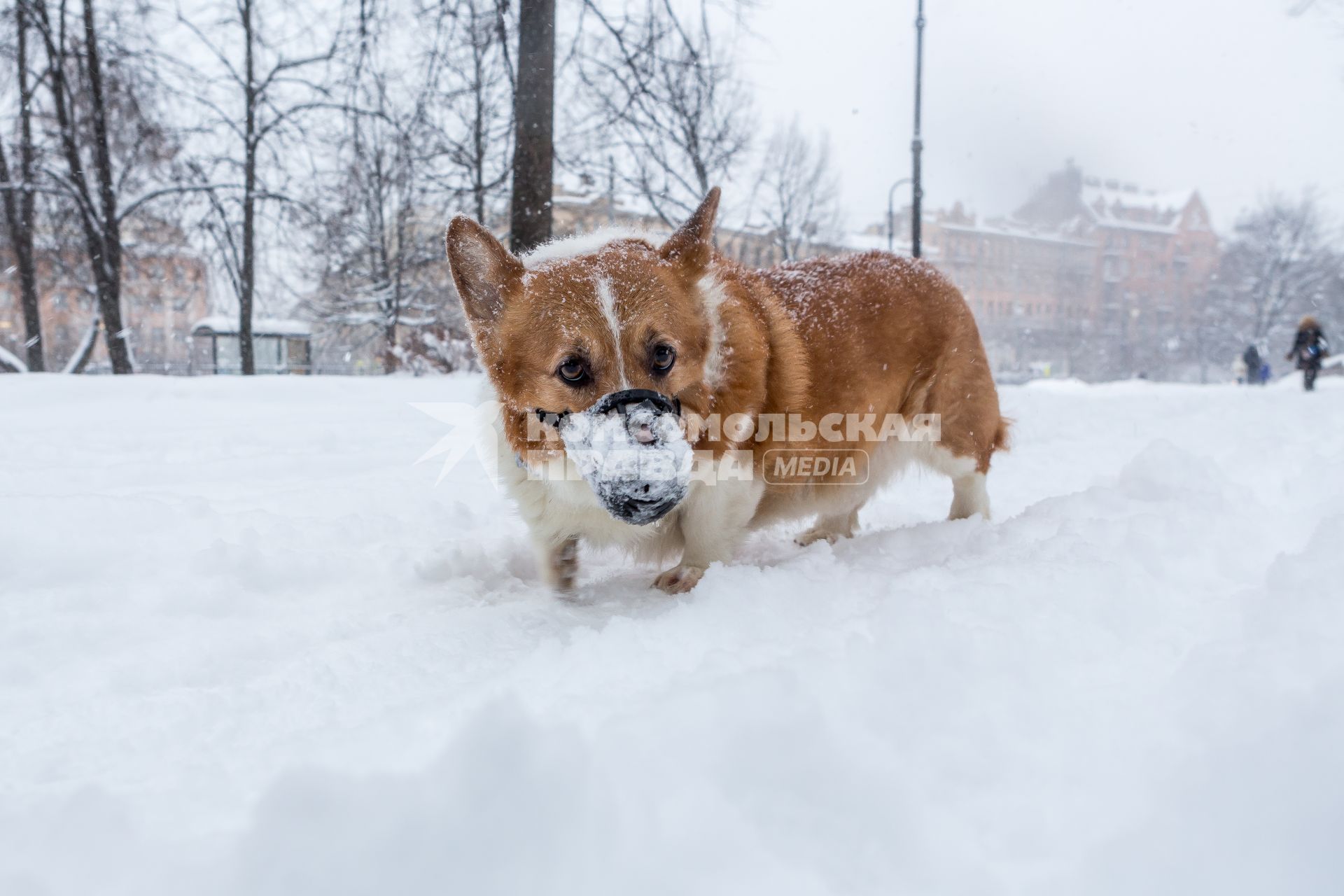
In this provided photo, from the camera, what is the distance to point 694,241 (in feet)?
8.75

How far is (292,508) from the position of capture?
3.52 metres

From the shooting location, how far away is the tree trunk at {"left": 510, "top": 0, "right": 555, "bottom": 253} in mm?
6539

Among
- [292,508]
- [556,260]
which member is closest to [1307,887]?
[556,260]

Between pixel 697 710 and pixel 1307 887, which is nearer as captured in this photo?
pixel 1307 887

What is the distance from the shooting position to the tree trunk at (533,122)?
654cm

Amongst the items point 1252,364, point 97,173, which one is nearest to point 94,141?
point 97,173

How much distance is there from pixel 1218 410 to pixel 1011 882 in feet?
37.7

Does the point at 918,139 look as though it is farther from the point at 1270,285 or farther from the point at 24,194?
the point at 1270,285

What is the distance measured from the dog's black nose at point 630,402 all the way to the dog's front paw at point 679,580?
81cm

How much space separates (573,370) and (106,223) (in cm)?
1486

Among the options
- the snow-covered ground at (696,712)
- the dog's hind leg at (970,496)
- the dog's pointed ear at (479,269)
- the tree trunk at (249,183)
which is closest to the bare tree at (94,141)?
the tree trunk at (249,183)

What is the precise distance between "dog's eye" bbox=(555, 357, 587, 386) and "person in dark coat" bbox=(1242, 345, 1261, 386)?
3205 centimetres

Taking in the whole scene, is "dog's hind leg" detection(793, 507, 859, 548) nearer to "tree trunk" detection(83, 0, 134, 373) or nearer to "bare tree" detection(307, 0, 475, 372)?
"bare tree" detection(307, 0, 475, 372)

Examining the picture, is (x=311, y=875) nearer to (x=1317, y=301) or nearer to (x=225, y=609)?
(x=225, y=609)
